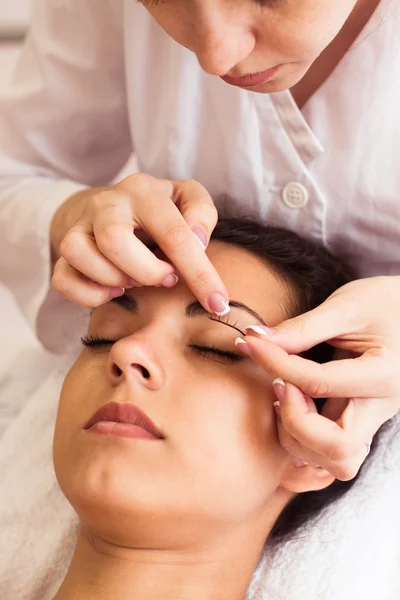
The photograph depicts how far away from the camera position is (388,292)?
3.19 ft

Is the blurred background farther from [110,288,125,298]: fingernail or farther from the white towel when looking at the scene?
[110,288,125,298]: fingernail

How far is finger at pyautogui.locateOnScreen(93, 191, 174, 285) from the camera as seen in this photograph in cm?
89

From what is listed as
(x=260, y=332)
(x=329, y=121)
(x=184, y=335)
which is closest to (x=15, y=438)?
(x=184, y=335)

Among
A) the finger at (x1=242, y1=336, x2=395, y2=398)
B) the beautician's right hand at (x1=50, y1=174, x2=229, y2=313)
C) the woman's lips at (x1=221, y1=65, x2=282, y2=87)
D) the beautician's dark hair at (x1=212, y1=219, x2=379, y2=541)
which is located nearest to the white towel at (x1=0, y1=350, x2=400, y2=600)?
the beautician's dark hair at (x1=212, y1=219, x2=379, y2=541)

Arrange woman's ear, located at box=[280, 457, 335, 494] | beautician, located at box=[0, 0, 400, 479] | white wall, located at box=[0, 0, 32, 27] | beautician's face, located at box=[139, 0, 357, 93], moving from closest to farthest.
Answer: beautician's face, located at box=[139, 0, 357, 93] < beautician, located at box=[0, 0, 400, 479] < woman's ear, located at box=[280, 457, 335, 494] < white wall, located at box=[0, 0, 32, 27]

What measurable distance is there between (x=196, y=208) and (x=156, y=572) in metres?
A: 0.50

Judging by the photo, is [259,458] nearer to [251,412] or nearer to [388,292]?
[251,412]

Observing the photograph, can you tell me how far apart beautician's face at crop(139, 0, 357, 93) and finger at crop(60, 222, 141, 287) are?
0.28 m

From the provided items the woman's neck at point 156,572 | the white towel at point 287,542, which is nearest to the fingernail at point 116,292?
the woman's neck at point 156,572

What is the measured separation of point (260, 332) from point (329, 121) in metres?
0.37

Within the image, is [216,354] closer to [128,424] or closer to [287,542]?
[128,424]

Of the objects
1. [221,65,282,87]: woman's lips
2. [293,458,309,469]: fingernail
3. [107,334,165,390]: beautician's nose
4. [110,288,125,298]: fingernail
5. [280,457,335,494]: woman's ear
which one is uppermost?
[221,65,282,87]: woman's lips

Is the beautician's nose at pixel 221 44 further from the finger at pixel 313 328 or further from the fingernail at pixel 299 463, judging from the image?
the fingernail at pixel 299 463

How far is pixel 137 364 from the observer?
93cm
